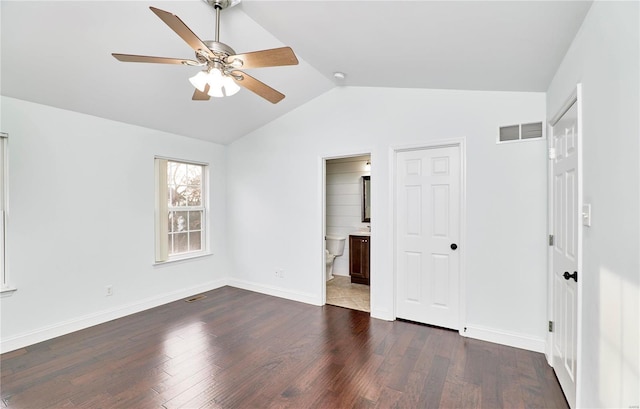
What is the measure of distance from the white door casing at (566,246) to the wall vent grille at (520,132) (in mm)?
252

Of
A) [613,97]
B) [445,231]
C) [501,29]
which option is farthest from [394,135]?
[613,97]

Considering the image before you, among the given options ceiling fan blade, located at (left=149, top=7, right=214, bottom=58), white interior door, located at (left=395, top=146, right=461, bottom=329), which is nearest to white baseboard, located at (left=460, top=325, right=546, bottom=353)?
white interior door, located at (left=395, top=146, right=461, bottom=329)

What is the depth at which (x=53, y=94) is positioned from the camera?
2838mm

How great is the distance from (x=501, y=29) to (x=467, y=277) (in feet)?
7.48

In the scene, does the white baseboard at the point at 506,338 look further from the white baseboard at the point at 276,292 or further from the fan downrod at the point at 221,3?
the fan downrod at the point at 221,3

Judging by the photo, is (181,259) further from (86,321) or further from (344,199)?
(344,199)

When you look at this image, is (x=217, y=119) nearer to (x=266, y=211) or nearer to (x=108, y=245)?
(x=266, y=211)

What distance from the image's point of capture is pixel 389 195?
3.49m

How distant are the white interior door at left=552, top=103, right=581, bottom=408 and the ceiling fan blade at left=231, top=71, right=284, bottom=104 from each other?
2.09 metres

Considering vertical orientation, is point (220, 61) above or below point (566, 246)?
above

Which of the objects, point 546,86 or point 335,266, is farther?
point 335,266

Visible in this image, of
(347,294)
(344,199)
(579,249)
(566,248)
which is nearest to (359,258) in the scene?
(347,294)

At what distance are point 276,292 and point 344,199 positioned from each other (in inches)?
85.9

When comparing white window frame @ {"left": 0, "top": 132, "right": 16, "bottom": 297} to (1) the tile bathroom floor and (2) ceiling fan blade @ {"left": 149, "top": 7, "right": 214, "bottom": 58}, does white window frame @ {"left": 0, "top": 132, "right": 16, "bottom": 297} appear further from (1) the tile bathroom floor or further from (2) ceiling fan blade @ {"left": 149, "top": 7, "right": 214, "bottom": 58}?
(1) the tile bathroom floor
